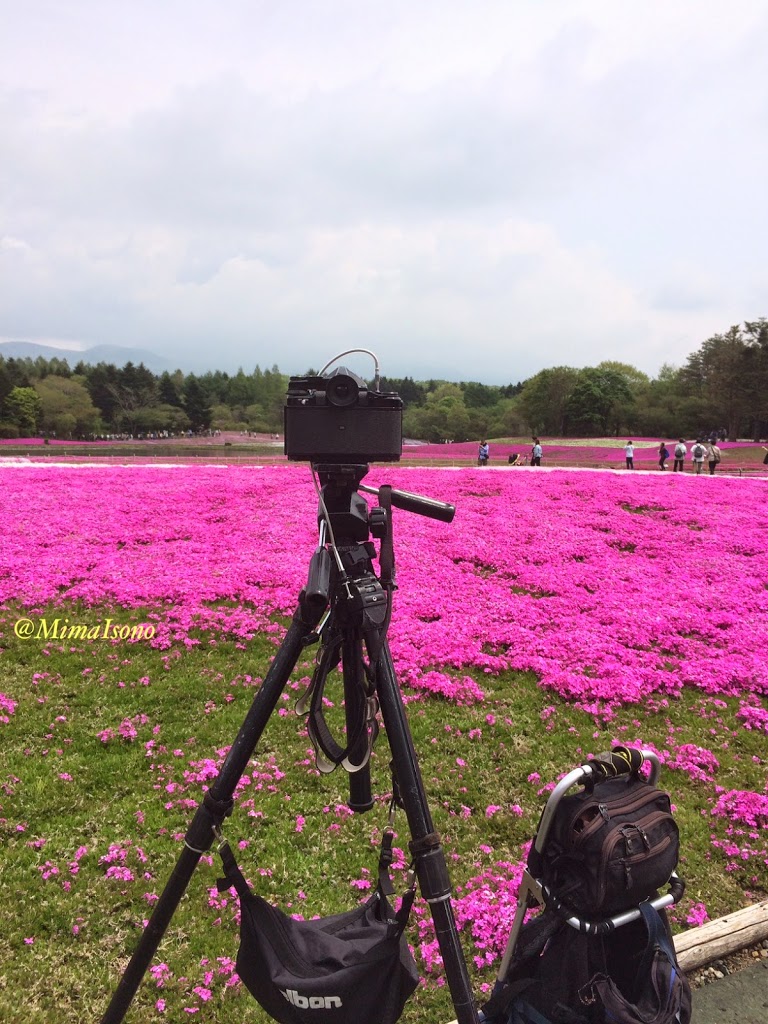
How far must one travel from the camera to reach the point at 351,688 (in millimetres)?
2320

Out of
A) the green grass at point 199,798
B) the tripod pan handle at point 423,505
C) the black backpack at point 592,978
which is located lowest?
the green grass at point 199,798

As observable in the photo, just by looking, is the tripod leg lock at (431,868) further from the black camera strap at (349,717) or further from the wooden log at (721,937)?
the wooden log at (721,937)

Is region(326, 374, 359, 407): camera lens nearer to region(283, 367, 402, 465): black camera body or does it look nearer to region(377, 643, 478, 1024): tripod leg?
region(283, 367, 402, 465): black camera body

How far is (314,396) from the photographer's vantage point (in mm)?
2000

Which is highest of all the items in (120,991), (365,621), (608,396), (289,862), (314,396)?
(608,396)

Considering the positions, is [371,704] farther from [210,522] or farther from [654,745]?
[210,522]

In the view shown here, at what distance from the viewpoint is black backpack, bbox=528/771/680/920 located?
2178 millimetres

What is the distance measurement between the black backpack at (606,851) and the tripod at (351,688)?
21.7 inches

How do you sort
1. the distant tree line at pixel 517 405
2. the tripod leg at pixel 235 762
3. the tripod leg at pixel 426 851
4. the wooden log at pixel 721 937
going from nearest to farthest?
1. the tripod leg at pixel 426 851
2. the tripod leg at pixel 235 762
3. the wooden log at pixel 721 937
4. the distant tree line at pixel 517 405

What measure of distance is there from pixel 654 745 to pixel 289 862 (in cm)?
350

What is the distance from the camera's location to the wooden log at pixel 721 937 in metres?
3.24

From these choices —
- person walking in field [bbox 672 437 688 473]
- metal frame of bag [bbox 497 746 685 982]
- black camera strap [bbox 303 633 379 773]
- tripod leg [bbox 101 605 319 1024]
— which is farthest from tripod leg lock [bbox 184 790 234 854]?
person walking in field [bbox 672 437 688 473]

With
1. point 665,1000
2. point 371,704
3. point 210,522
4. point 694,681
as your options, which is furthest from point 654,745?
point 210,522

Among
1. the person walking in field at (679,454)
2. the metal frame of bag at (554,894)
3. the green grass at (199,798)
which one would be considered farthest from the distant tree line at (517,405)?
the metal frame of bag at (554,894)
